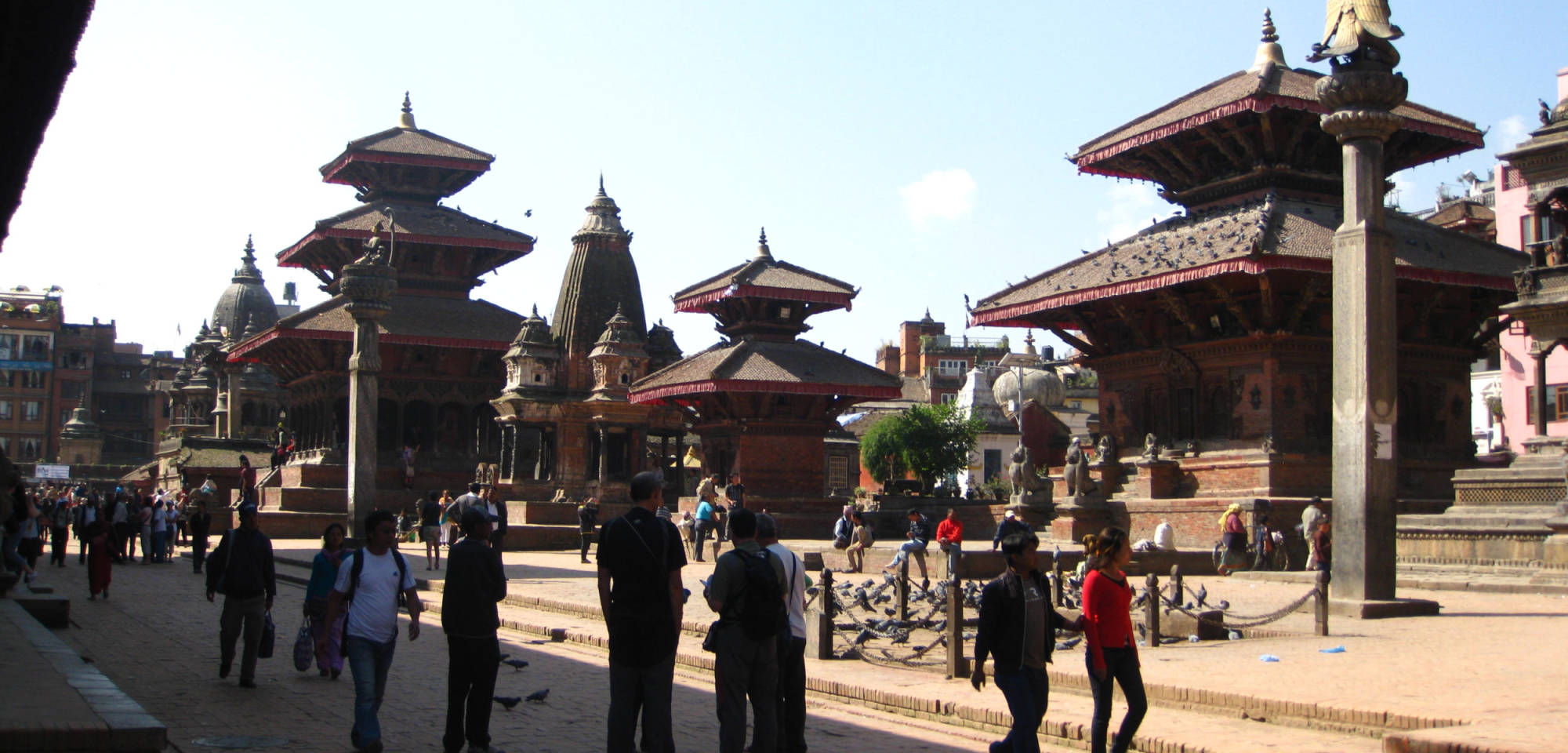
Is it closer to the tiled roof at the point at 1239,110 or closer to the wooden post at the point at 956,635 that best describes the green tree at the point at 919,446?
the tiled roof at the point at 1239,110

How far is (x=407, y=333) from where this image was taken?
147 ft

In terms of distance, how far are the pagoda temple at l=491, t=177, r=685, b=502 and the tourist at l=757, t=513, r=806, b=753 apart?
3038cm

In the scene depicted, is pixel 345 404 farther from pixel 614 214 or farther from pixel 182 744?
pixel 182 744

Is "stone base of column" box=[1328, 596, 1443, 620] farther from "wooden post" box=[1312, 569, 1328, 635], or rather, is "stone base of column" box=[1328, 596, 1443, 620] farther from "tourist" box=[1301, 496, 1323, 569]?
"tourist" box=[1301, 496, 1323, 569]

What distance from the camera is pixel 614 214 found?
4762cm

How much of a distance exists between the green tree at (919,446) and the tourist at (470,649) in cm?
5733

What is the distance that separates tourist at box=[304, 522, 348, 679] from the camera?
38.7ft

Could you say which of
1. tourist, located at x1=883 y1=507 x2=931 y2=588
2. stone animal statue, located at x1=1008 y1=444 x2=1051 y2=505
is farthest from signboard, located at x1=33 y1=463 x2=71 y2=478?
tourist, located at x1=883 y1=507 x2=931 y2=588

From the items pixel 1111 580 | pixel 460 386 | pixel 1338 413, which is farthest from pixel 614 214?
pixel 1111 580

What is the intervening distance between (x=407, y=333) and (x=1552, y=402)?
36.8m

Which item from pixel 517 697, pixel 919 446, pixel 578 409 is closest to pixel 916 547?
pixel 517 697

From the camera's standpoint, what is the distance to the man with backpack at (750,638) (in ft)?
26.6

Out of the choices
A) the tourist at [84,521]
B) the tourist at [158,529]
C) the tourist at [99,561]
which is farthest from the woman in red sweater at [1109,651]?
the tourist at [158,529]

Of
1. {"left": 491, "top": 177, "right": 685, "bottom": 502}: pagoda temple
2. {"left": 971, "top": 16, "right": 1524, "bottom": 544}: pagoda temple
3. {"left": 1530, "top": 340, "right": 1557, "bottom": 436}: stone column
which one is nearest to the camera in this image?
{"left": 971, "top": 16, "right": 1524, "bottom": 544}: pagoda temple
